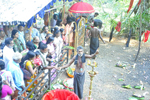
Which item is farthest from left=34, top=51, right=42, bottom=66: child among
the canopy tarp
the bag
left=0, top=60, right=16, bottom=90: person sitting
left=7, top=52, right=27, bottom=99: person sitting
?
the canopy tarp

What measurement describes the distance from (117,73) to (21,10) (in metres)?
4.44

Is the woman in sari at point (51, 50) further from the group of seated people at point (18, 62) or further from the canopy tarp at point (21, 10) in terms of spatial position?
the canopy tarp at point (21, 10)

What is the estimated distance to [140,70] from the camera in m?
6.89

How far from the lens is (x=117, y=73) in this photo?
6480mm

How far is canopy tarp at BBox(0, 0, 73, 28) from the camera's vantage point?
182 inches

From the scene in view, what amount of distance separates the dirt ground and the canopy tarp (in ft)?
8.10

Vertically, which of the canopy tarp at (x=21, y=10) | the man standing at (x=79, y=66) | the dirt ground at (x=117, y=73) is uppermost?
the canopy tarp at (x=21, y=10)

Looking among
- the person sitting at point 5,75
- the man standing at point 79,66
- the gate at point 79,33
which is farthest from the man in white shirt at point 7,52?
the gate at point 79,33

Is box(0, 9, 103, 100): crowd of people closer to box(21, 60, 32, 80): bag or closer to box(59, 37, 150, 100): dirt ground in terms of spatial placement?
box(21, 60, 32, 80): bag

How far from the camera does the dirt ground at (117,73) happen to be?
5062 mm

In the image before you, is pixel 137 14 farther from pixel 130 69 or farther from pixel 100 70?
pixel 100 70

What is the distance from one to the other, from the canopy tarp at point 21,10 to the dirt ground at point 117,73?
97.2 inches

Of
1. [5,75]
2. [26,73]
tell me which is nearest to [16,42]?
[26,73]

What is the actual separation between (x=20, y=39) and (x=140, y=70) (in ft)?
17.1
